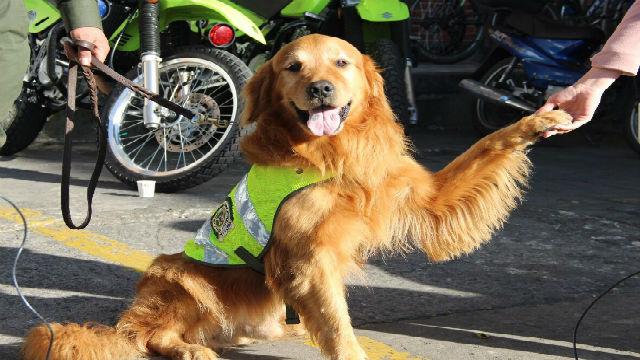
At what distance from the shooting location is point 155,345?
3281mm

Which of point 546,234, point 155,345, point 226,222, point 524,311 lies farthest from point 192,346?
point 546,234

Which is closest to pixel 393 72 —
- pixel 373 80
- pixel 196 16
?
pixel 196 16

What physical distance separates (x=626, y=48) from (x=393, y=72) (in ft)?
12.5

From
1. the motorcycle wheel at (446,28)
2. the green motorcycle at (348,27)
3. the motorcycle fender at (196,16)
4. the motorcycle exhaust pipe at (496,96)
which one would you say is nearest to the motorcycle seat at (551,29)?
the motorcycle exhaust pipe at (496,96)

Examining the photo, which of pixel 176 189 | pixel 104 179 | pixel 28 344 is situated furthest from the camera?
pixel 104 179

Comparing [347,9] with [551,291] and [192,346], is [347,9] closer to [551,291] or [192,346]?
[551,291]

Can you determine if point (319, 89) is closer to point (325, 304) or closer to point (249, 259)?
point (249, 259)

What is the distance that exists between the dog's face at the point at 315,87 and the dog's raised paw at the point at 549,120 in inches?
25.0

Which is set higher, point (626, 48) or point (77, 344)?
point (626, 48)

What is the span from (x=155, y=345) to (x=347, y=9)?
3.86 m

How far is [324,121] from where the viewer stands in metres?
3.35

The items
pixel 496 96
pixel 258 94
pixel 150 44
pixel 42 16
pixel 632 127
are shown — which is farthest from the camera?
pixel 496 96

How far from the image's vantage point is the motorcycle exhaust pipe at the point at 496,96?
Answer: 7.83 meters

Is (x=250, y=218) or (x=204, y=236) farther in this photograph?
(x=204, y=236)
